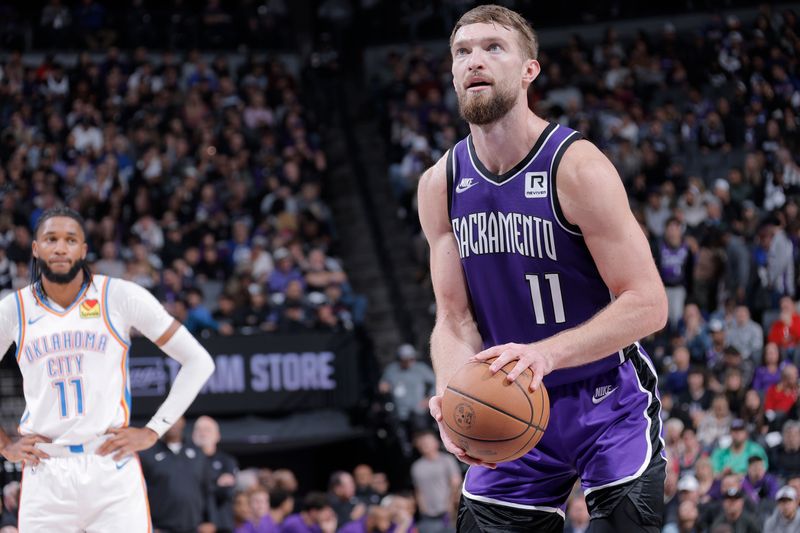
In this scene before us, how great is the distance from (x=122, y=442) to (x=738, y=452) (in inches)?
317

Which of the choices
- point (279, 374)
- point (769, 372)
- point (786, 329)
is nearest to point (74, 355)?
point (279, 374)

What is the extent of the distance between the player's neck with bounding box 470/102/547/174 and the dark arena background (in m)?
7.24

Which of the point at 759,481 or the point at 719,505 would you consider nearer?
the point at 719,505

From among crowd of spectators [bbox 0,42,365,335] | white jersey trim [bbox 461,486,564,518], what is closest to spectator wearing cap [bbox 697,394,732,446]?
crowd of spectators [bbox 0,42,365,335]

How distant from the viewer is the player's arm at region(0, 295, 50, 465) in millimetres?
6359

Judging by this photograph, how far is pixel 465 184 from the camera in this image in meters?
4.80

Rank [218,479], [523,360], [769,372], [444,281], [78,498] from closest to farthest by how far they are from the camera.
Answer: [523,360], [444,281], [78,498], [218,479], [769,372]

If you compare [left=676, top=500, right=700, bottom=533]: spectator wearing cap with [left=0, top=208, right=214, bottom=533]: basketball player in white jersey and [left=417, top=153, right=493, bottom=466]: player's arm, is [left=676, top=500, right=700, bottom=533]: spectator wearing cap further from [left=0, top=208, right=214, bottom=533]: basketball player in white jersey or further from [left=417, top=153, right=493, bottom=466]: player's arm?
[left=417, top=153, right=493, bottom=466]: player's arm

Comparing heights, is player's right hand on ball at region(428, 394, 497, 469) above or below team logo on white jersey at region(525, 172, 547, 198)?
below

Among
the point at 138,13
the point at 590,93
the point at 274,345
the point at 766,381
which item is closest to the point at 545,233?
the point at 766,381

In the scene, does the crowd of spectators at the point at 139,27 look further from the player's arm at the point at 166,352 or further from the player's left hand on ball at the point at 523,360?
the player's left hand on ball at the point at 523,360

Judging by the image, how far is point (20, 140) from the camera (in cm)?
1889

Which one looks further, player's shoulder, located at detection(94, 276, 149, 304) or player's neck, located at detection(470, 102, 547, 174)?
player's shoulder, located at detection(94, 276, 149, 304)

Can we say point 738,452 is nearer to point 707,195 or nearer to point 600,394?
point 707,195
